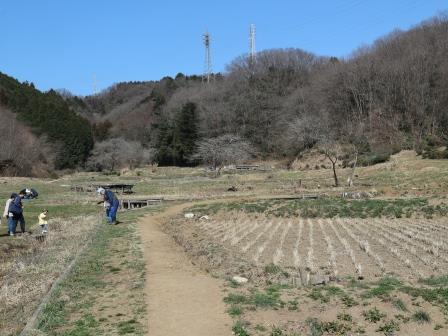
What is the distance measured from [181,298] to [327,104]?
188 feet

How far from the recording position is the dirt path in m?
7.88

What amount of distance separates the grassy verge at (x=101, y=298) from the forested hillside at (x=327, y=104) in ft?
114

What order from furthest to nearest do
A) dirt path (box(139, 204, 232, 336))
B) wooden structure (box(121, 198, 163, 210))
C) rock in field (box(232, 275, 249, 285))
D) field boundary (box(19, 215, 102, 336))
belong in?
wooden structure (box(121, 198, 163, 210)) → rock in field (box(232, 275, 249, 285)) → dirt path (box(139, 204, 232, 336)) → field boundary (box(19, 215, 102, 336))

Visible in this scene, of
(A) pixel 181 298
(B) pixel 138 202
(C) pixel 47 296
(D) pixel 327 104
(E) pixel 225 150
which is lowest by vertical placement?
(A) pixel 181 298

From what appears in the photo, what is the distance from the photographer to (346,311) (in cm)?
840

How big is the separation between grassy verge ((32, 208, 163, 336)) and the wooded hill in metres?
28.5

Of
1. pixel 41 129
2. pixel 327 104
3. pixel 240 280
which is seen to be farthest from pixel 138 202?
pixel 41 129

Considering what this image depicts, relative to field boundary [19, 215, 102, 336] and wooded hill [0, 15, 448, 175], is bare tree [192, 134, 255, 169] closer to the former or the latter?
wooded hill [0, 15, 448, 175]

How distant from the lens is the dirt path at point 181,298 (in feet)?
25.8

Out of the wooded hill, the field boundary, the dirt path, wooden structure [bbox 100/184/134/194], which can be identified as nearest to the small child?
the field boundary

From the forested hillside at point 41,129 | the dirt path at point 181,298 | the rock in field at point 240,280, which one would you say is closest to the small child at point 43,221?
the dirt path at point 181,298

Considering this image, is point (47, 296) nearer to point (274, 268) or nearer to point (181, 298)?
point (181, 298)

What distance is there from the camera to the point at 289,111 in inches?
2842

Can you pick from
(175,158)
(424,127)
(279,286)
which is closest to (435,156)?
(424,127)
